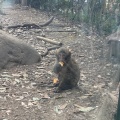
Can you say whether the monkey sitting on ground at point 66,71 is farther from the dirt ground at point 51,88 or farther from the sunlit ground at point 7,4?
the sunlit ground at point 7,4

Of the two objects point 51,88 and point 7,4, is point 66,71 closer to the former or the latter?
point 51,88

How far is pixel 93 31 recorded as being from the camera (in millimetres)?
6363

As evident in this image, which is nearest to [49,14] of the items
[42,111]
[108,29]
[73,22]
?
[73,22]

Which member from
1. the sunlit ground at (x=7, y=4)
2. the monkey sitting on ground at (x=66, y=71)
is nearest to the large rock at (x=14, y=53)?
the monkey sitting on ground at (x=66, y=71)

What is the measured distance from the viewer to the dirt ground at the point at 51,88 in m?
3.33

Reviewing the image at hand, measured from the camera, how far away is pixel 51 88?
4.12 metres

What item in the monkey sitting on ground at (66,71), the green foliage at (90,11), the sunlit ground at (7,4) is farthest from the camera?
the sunlit ground at (7,4)

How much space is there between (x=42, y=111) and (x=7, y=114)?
367mm

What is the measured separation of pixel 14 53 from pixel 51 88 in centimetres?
115

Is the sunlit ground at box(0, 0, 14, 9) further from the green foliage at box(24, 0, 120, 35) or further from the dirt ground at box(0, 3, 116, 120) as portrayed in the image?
the dirt ground at box(0, 3, 116, 120)

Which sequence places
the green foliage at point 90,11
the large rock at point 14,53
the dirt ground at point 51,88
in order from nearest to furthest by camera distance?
the dirt ground at point 51,88 → the large rock at point 14,53 → the green foliage at point 90,11

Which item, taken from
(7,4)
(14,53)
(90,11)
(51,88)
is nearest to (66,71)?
(51,88)

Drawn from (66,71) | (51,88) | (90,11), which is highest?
(90,11)

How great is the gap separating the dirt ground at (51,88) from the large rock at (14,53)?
12 cm
